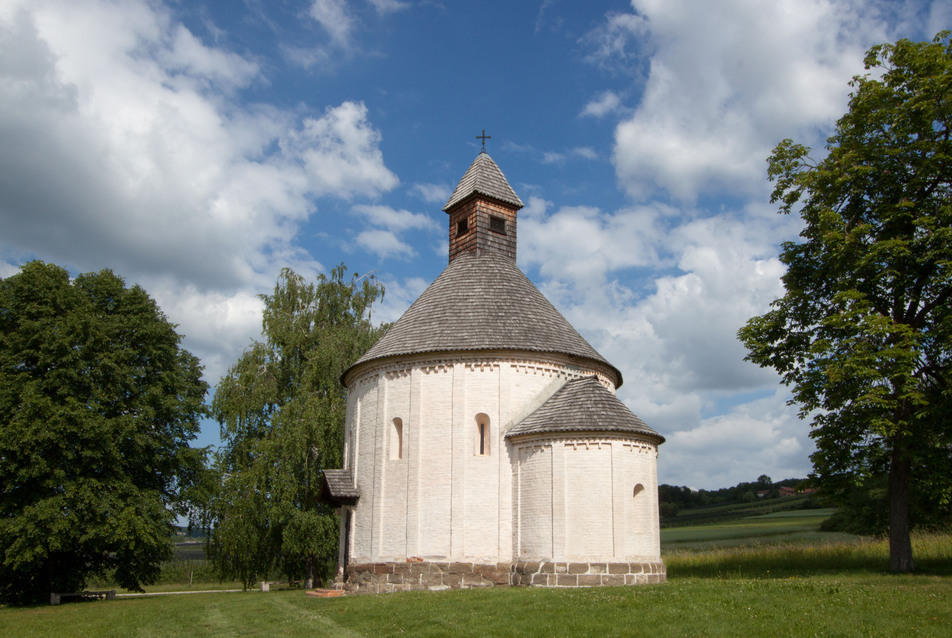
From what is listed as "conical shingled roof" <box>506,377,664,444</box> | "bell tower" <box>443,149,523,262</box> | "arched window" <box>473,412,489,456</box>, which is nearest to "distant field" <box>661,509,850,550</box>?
"conical shingled roof" <box>506,377,664,444</box>

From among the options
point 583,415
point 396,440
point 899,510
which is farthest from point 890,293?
point 396,440

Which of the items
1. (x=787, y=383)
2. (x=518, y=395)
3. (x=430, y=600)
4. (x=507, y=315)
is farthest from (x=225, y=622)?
(x=787, y=383)

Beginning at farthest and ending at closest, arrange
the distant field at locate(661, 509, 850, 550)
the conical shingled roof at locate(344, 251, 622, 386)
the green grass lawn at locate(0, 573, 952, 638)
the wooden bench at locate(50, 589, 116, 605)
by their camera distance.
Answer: the distant field at locate(661, 509, 850, 550)
the wooden bench at locate(50, 589, 116, 605)
the conical shingled roof at locate(344, 251, 622, 386)
the green grass lawn at locate(0, 573, 952, 638)

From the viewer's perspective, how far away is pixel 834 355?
18969 millimetres

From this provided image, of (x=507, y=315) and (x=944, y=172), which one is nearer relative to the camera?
(x=944, y=172)

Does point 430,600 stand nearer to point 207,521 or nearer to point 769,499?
point 207,521

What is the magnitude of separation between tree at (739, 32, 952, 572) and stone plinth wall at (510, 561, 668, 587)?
5.58m

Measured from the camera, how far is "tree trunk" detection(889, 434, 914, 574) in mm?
18062

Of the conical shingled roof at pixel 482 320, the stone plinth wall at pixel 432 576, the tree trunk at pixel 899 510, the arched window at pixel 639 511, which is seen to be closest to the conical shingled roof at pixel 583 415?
the arched window at pixel 639 511

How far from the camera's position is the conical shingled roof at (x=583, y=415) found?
20.1 metres

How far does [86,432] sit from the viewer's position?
24797 millimetres

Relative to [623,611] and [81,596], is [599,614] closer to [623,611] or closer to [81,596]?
[623,611]

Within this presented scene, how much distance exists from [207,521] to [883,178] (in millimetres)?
28452

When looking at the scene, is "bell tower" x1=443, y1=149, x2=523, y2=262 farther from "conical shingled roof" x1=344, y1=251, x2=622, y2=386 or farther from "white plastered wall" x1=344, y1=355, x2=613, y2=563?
"white plastered wall" x1=344, y1=355, x2=613, y2=563
